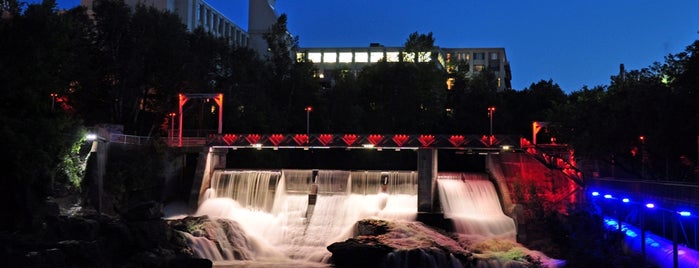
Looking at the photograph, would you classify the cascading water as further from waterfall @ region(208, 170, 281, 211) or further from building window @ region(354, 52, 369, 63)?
building window @ region(354, 52, 369, 63)

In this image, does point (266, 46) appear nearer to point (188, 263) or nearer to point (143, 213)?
point (143, 213)

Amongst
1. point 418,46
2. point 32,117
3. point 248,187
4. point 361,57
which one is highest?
point 361,57

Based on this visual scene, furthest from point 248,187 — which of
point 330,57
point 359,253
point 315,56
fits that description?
point 315,56

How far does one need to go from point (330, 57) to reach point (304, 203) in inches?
3079

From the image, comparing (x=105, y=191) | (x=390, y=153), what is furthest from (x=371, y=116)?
(x=105, y=191)

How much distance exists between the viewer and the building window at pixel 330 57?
11362 cm

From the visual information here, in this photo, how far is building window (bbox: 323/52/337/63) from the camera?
113625mm

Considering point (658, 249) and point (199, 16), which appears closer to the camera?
point (658, 249)

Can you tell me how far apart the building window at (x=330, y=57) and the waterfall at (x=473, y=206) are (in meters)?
76.2

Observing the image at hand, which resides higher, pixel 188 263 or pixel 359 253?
pixel 359 253

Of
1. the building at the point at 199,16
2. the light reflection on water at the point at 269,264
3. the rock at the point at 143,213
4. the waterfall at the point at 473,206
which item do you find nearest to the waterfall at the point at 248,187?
the light reflection on water at the point at 269,264

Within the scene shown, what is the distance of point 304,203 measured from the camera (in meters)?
37.9

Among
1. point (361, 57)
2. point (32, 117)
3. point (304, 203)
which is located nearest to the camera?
point (32, 117)

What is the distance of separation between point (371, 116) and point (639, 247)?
36.7 meters
